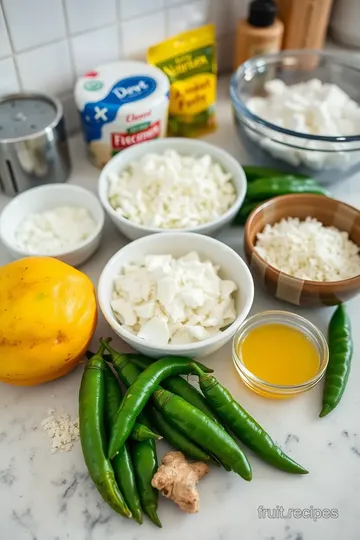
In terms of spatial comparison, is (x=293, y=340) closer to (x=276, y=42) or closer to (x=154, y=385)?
(x=154, y=385)

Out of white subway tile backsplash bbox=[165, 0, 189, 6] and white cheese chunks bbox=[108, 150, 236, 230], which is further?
white subway tile backsplash bbox=[165, 0, 189, 6]

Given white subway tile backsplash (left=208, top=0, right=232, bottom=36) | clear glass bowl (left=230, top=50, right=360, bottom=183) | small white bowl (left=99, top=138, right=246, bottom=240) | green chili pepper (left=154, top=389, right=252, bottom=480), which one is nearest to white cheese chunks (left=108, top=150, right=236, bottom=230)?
small white bowl (left=99, top=138, right=246, bottom=240)

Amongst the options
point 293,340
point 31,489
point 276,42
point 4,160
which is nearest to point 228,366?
point 293,340

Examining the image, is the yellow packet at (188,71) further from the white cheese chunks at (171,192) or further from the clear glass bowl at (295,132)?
the white cheese chunks at (171,192)

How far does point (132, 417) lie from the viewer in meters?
0.69

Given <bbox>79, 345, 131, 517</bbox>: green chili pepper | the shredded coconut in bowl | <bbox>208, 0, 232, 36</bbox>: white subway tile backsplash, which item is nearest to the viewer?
<bbox>79, 345, 131, 517</bbox>: green chili pepper

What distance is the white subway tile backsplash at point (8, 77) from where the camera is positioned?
1.01 metres

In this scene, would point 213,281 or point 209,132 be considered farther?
point 209,132

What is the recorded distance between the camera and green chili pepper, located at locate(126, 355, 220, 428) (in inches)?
28.8

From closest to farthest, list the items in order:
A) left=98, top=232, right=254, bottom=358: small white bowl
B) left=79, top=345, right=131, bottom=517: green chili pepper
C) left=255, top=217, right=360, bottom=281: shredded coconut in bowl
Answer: left=79, top=345, right=131, bottom=517: green chili pepper → left=98, top=232, right=254, bottom=358: small white bowl → left=255, top=217, right=360, bottom=281: shredded coconut in bowl

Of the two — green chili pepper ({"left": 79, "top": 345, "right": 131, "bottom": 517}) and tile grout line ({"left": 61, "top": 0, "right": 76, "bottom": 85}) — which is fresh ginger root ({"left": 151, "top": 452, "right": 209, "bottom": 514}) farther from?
tile grout line ({"left": 61, "top": 0, "right": 76, "bottom": 85})

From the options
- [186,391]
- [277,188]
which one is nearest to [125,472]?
[186,391]

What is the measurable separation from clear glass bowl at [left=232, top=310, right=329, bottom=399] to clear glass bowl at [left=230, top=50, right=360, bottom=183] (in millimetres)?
352

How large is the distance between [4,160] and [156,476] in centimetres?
63
